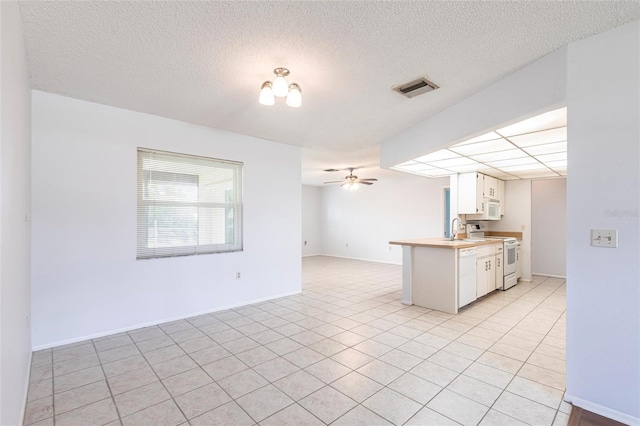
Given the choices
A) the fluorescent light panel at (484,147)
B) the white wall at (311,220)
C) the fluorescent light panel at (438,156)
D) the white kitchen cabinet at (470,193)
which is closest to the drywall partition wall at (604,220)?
the fluorescent light panel at (484,147)

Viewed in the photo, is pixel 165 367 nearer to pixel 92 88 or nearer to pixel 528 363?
pixel 92 88

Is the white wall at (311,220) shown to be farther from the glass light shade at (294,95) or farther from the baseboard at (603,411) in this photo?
the baseboard at (603,411)

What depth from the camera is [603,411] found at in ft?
6.13

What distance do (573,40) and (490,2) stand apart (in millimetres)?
808

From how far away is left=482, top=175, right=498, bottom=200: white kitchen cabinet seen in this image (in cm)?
548

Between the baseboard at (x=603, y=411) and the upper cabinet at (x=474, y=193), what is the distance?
361 centimetres

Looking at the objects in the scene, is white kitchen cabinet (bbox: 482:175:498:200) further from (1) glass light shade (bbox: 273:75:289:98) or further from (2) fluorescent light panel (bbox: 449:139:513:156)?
(1) glass light shade (bbox: 273:75:289:98)

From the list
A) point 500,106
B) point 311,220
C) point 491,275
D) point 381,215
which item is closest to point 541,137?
point 500,106

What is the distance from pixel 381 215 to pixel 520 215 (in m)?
3.44

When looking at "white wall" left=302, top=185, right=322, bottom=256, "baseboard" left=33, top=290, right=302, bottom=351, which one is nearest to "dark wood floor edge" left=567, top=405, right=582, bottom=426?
"baseboard" left=33, top=290, right=302, bottom=351

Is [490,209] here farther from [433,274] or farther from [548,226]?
[433,274]

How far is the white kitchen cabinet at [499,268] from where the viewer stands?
502cm

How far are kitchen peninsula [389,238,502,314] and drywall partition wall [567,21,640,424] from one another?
6.08 ft

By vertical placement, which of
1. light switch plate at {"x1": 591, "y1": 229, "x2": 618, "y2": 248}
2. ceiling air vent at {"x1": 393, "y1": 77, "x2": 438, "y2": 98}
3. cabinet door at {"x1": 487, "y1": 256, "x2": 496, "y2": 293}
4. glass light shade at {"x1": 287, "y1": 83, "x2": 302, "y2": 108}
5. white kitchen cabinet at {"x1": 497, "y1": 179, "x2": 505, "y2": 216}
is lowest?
cabinet door at {"x1": 487, "y1": 256, "x2": 496, "y2": 293}
